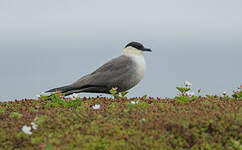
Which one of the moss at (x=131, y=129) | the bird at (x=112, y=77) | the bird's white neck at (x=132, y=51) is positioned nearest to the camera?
the moss at (x=131, y=129)

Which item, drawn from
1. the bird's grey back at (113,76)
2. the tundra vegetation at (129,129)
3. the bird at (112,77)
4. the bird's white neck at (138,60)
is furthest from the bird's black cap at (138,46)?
the tundra vegetation at (129,129)

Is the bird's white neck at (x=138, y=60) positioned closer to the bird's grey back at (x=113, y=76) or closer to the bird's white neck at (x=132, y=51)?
the bird's white neck at (x=132, y=51)

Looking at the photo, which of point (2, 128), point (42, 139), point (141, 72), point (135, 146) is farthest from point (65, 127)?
point (141, 72)

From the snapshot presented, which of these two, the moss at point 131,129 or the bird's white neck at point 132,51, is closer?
the moss at point 131,129

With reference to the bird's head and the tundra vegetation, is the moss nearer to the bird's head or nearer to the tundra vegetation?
the tundra vegetation

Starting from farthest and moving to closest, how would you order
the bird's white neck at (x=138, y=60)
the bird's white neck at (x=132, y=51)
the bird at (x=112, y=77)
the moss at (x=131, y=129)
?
the bird's white neck at (x=132, y=51) → the bird's white neck at (x=138, y=60) → the bird at (x=112, y=77) → the moss at (x=131, y=129)

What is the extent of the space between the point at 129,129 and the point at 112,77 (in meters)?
4.65

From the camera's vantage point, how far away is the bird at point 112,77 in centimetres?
965

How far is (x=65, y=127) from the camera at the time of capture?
553cm

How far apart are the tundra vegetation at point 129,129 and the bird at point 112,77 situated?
3.14 m

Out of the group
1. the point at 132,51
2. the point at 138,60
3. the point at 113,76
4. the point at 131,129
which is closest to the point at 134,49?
the point at 132,51

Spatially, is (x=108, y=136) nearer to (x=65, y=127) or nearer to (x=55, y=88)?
(x=65, y=127)

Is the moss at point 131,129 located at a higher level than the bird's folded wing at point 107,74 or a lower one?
lower

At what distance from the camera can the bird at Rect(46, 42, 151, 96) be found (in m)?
9.65
